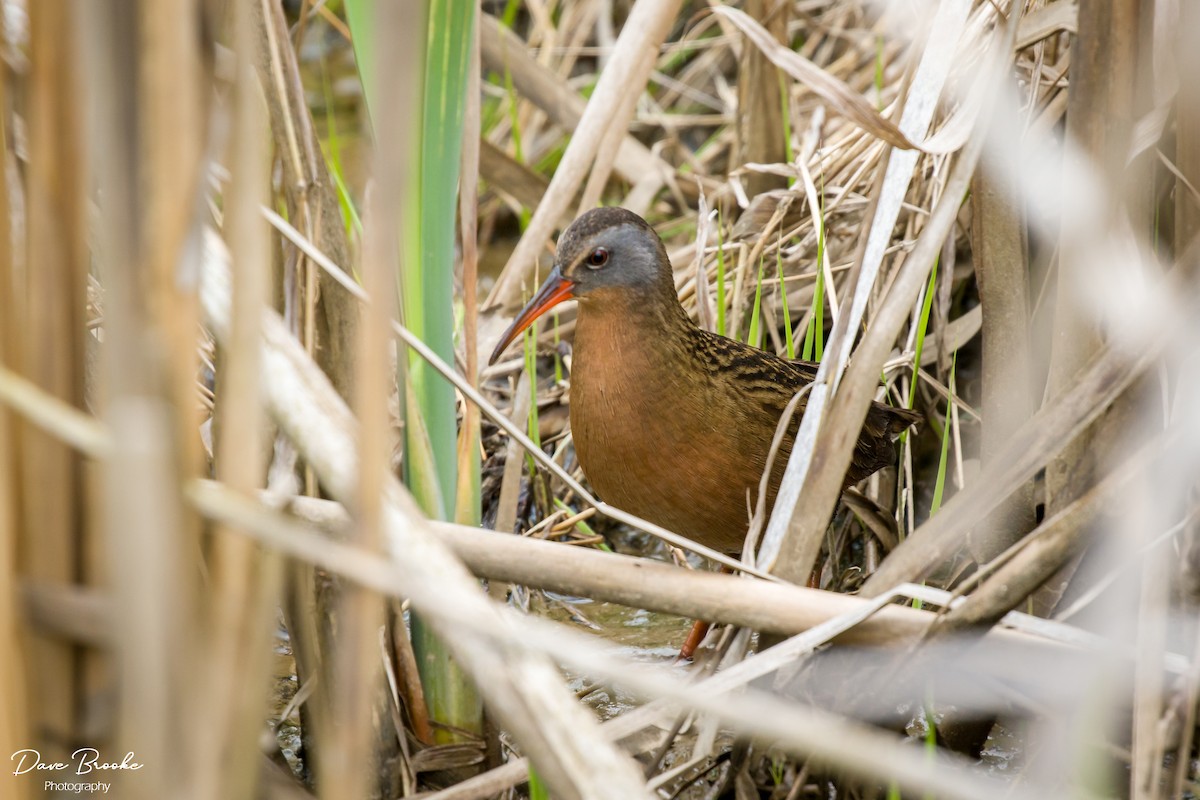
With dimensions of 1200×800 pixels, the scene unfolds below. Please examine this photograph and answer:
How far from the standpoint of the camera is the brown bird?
270 cm

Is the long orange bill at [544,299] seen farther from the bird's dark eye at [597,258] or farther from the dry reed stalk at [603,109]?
the dry reed stalk at [603,109]

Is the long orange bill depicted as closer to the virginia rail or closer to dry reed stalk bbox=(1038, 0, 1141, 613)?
the virginia rail

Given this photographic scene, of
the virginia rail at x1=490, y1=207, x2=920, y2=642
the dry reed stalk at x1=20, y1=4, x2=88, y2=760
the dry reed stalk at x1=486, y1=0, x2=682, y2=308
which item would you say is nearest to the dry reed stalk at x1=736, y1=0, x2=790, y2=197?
the dry reed stalk at x1=486, y1=0, x2=682, y2=308

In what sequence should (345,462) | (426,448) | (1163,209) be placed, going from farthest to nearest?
(1163,209) → (426,448) → (345,462)

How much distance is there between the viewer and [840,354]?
2068mm

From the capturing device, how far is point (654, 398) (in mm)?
2715

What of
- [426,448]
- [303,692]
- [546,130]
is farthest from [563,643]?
[546,130]

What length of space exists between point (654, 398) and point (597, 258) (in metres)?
0.37

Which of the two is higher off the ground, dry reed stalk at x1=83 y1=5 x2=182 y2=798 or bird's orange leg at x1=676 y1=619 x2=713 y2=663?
dry reed stalk at x1=83 y1=5 x2=182 y2=798

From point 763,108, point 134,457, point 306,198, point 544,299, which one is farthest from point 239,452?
point 763,108

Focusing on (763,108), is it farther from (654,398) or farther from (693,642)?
(693,642)

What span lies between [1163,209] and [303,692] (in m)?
1.78

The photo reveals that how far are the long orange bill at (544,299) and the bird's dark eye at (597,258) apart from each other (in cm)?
6

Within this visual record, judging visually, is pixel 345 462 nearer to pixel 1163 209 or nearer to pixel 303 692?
pixel 303 692
